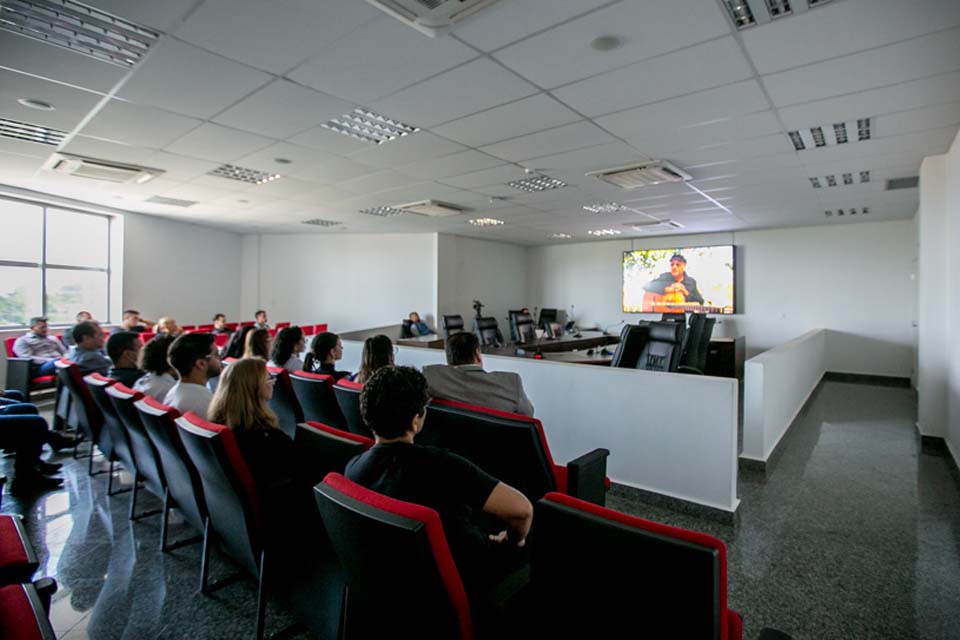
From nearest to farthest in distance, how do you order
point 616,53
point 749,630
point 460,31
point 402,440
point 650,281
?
point 402,440 < point 749,630 < point 460,31 < point 616,53 < point 650,281

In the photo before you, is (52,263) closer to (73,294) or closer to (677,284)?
(73,294)

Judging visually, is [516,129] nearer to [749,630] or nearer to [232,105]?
[232,105]

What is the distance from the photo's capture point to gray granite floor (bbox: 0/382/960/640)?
6.53 ft

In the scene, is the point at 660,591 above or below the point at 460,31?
below

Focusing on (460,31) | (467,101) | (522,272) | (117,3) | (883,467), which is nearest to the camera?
(117,3)

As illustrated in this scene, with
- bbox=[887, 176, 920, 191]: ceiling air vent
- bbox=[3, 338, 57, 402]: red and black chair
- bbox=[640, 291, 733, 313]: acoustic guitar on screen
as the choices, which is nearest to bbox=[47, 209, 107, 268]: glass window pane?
bbox=[3, 338, 57, 402]: red and black chair

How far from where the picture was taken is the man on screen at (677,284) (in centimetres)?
1003

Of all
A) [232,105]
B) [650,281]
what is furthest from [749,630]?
[650,281]

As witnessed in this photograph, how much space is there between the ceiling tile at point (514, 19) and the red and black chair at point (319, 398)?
2.10 metres

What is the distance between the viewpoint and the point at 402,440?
139 centimetres

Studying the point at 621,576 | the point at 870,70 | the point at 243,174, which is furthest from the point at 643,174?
the point at 621,576

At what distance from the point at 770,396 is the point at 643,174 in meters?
2.63

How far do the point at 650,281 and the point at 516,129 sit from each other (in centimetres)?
762

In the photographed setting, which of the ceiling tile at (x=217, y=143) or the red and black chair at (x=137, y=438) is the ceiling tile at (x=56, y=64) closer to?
the ceiling tile at (x=217, y=143)
